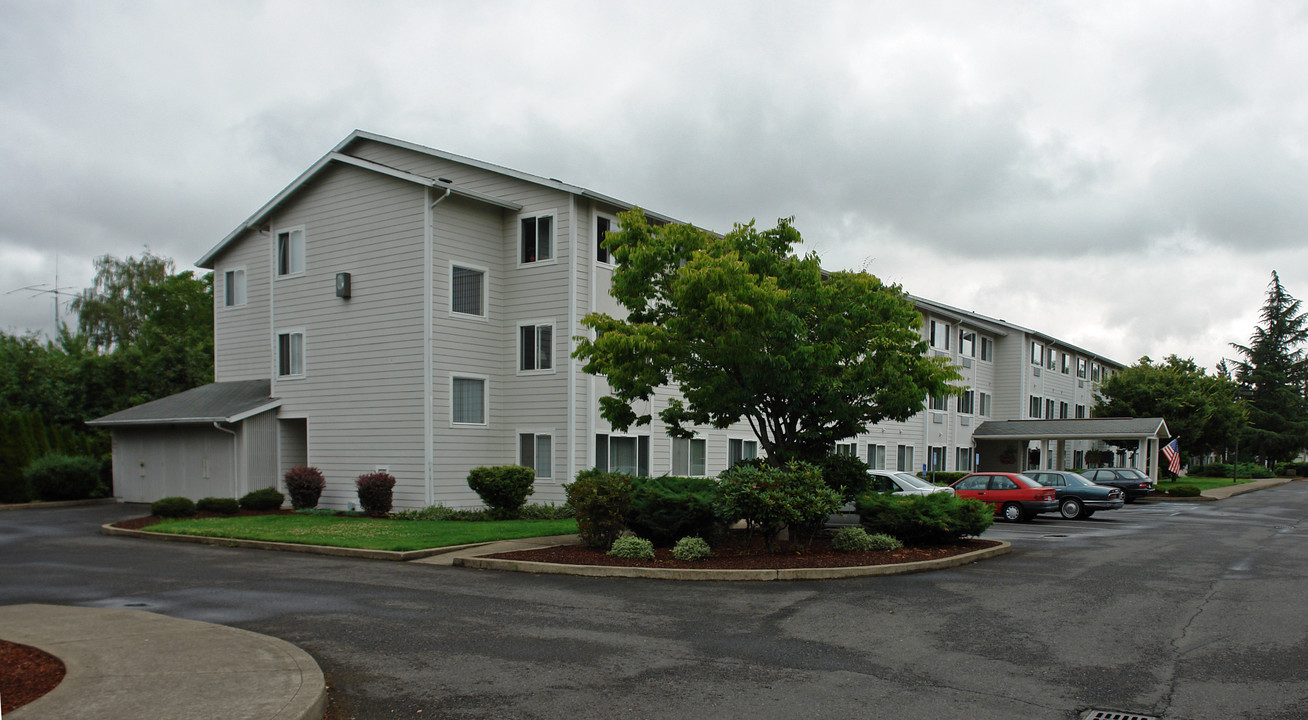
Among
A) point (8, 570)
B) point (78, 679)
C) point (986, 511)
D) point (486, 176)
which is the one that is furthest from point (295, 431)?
point (78, 679)

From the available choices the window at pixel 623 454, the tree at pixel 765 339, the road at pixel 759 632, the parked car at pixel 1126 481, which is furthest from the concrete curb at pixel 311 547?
the parked car at pixel 1126 481

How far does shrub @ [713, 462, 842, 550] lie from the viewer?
14750 mm

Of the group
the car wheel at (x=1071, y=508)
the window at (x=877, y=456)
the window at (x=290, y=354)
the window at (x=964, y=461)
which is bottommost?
the window at (x=964, y=461)

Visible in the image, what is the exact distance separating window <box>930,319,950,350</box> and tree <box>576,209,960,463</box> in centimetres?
2804

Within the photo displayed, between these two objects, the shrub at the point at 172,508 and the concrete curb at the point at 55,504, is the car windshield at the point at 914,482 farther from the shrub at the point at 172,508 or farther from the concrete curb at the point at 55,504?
the concrete curb at the point at 55,504

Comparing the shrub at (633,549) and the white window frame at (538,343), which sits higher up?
the white window frame at (538,343)

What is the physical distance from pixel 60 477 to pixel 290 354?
9.09 metres

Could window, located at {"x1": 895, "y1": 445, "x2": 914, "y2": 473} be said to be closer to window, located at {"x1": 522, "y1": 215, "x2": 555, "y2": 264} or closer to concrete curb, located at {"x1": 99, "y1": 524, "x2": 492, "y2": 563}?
window, located at {"x1": 522, "y1": 215, "x2": 555, "y2": 264}

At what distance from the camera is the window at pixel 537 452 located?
83.4 ft

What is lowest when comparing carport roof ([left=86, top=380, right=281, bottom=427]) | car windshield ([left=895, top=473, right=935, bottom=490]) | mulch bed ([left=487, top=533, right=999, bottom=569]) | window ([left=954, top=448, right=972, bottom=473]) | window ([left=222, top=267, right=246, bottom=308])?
window ([left=954, top=448, right=972, bottom=473])

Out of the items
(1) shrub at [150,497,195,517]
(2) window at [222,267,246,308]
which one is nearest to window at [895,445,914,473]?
(2) window at [222,267,246,308]

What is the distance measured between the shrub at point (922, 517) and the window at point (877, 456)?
2260 cm

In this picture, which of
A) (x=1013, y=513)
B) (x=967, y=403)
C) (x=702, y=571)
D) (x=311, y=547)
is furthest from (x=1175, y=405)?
(x=311, y=547)

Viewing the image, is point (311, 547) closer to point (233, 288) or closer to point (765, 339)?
point (765, 339)
